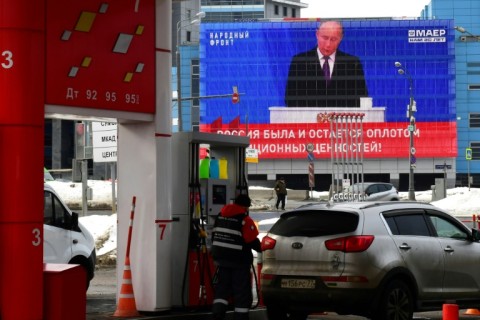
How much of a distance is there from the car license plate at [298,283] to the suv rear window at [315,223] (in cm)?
56

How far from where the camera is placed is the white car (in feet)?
50.8

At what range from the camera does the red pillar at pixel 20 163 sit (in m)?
10.5

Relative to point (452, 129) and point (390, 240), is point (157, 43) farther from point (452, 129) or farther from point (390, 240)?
point (452, 129)

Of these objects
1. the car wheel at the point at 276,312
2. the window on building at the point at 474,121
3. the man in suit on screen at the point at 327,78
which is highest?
the man in suit on screen at the point at 327,78

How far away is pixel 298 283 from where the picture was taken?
12273 mm

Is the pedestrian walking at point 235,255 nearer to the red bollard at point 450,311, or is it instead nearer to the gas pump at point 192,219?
the gas pump at point 192,219

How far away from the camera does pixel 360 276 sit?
1185 centimetres

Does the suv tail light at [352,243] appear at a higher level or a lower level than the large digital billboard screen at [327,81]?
lower

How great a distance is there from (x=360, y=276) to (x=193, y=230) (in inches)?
110

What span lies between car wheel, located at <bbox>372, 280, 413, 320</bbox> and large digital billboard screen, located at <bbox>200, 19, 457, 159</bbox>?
339ft

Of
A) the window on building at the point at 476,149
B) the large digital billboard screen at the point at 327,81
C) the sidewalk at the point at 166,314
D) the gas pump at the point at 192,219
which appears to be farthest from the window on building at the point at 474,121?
the gas pump at the point at 192,219

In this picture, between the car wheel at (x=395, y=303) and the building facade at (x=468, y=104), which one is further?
the building facade at (x=468, y=104)

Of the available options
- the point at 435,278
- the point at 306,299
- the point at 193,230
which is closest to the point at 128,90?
the point at 193,230

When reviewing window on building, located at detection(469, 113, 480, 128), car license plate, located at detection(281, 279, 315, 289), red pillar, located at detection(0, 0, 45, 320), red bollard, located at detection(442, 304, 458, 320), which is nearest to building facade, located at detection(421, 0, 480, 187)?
window on building, located at detection(469, 113, 480, 128)
